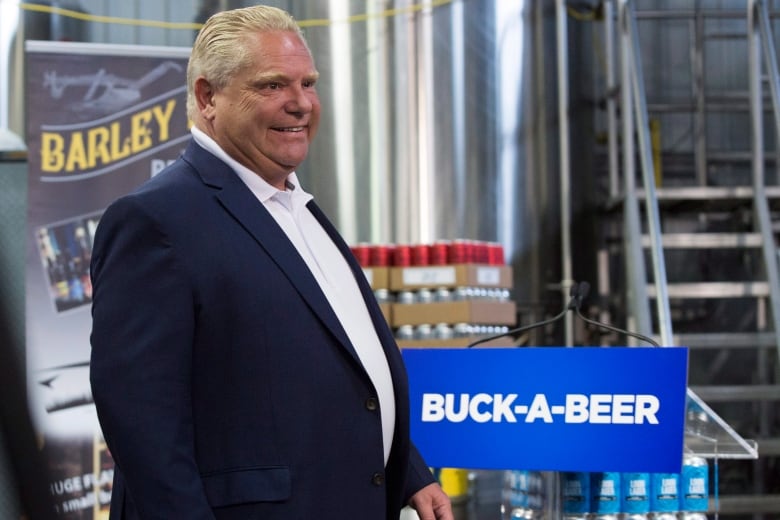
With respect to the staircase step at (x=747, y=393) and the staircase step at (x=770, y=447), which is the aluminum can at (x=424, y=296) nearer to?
the staircase step at (x=747, y=393)

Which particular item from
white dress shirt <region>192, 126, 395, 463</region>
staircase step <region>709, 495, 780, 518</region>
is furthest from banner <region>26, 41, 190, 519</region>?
white dress shirt <region>192, 126, 395, 463</region>

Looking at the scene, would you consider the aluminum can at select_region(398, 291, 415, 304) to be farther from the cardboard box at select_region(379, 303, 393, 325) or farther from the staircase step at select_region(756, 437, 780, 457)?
the staircase step at select_region(756, 437, 780, 457)

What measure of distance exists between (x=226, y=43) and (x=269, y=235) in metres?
0.26

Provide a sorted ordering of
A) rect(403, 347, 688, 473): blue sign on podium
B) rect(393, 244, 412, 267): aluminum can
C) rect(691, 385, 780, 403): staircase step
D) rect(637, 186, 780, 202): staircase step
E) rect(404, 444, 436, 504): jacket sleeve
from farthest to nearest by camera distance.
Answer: rect(637, 186, 780, 202): staircase step < rect(393, 244, 412, 267): aluminum can < rect(691, 385, 780, 403): staircase step < rect(403, 347, 688, 473): blue sign on podium < rect(404, 444, 436, 504): jacket sleeve

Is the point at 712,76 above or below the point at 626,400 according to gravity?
above

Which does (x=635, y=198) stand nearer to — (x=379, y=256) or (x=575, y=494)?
(x=379, y=256)

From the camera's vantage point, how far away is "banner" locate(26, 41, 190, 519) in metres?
4.89

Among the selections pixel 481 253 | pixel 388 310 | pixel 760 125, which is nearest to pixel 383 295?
pixel 388 310

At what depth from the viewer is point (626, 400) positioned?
260 cm

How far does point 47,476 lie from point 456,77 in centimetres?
242

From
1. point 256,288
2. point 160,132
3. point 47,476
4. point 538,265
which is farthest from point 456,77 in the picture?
point 256,288

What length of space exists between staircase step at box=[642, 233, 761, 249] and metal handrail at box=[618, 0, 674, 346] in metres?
0.11

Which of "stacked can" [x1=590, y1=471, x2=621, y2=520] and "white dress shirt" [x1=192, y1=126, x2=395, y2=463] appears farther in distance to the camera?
"stacked can" [x1=590, y1=471, x2=621, y2=520]

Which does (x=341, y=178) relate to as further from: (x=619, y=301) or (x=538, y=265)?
(x=619, y=301)
